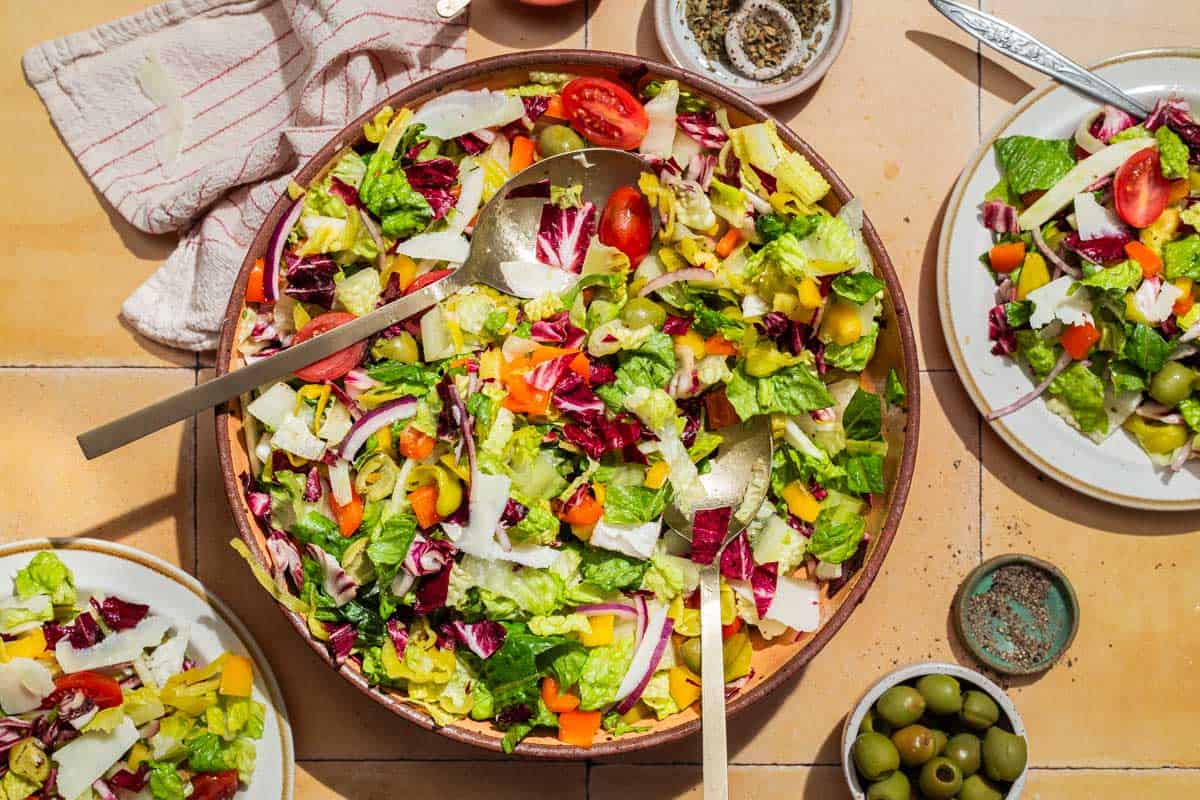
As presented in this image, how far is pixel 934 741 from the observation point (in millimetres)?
2799

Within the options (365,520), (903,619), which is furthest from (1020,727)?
(365,520)

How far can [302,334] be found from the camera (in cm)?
256

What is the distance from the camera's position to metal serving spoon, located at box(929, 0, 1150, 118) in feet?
9.48

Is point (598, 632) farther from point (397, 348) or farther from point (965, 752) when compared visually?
point (965, 752)

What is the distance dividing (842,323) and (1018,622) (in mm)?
1111

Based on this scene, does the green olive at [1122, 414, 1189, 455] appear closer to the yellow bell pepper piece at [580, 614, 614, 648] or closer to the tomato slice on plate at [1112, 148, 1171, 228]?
the tomato slice on plate at [1112, 148, 1171, 228]

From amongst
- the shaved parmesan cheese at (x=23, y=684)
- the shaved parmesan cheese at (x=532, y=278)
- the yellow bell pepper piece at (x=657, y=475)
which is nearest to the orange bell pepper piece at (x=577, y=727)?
the yellow bell pepper piece at (x=657, y=475)

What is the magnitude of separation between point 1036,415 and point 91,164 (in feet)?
9.05

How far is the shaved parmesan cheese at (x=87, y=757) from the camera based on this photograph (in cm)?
274

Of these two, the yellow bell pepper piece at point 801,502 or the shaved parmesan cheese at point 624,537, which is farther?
the yellow bell pepper piece at point 801,502

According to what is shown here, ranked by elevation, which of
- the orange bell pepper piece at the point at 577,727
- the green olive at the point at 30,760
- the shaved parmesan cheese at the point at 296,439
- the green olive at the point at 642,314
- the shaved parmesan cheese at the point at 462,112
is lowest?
the green olive at the point at 30,760

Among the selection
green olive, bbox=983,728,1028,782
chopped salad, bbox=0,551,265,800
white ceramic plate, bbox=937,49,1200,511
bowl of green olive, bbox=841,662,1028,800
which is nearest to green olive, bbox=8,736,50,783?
chopped salad, bbox=0,551,265,800

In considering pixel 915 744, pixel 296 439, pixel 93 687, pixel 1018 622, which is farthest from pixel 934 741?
pixel 93 687

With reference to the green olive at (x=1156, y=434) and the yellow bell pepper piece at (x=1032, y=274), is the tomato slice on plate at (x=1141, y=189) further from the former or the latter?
the green olive at (x=1156, y=434)
